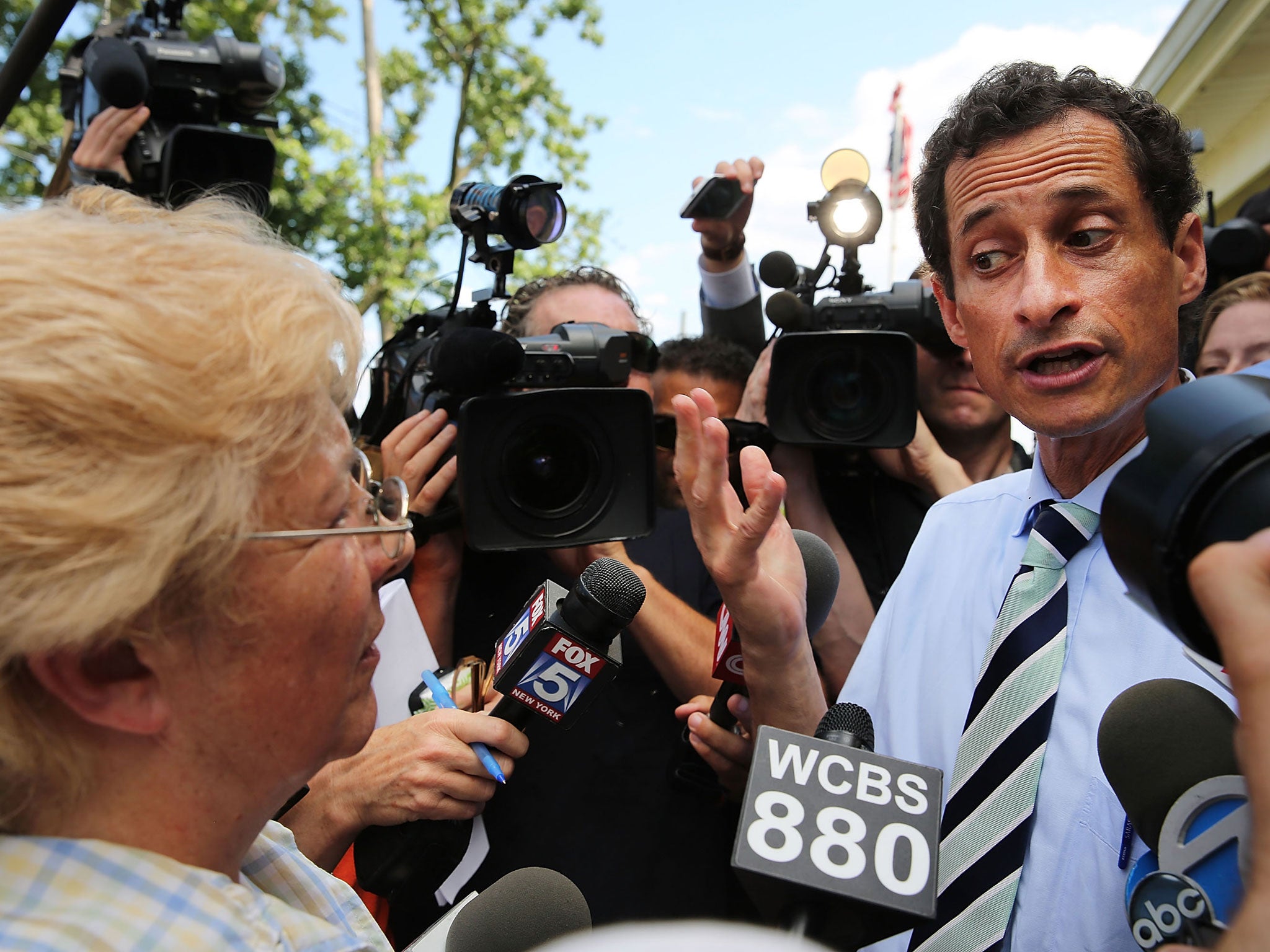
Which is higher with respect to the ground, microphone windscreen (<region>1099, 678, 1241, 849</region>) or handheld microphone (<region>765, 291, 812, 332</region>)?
handheld microphone (<region>765, 291, 812, 332</region>)

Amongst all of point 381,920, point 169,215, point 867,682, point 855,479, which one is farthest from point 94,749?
point 855,479

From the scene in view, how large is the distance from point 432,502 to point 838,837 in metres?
1.44

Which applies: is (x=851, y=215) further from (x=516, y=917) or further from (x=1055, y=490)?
(x=516, y=917)

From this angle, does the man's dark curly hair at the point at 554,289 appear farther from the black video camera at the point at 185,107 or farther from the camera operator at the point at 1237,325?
the camera operator at the point at 1237,325

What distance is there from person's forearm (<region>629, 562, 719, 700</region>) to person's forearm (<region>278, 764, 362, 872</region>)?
2.52 ft

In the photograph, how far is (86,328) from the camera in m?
0.89

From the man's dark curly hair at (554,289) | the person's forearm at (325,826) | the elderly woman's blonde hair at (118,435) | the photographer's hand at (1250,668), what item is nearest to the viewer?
the photographer's hand at (1250,668)

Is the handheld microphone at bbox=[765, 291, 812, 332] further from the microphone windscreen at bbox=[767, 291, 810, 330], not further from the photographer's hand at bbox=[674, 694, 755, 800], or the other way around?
the photographer's hand at bbox=[674, 694, 755, 800]

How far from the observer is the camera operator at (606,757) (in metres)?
2.05

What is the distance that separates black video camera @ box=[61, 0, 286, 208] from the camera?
2656 mm

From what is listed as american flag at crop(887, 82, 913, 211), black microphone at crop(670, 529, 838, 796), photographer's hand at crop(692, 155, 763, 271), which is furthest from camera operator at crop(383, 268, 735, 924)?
american flag at crop(887, 82, 913, 211)

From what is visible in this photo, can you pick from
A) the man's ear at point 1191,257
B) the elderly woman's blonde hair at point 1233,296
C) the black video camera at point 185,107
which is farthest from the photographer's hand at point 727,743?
the black video camera at point 185,107

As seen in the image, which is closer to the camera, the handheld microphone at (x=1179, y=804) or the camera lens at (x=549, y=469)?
the handheld microphone at (x=1179, y=804)

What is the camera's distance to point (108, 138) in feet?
8.67
